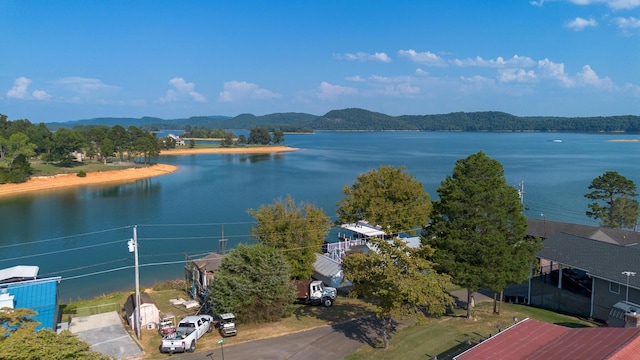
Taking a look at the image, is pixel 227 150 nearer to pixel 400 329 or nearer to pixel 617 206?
pixel 617 206

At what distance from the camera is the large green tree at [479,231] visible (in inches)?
722

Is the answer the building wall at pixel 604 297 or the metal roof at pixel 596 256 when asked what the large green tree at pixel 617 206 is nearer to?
the metal roof at pixel 596 256

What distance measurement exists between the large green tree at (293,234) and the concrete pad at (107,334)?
832cm

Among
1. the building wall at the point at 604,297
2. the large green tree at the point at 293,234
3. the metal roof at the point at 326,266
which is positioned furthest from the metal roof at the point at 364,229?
the building wall at the point at 604,297

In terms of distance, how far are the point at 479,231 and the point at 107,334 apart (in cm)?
1579

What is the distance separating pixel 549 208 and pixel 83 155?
314 feet

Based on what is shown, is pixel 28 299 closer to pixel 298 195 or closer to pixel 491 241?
pixel 491 241

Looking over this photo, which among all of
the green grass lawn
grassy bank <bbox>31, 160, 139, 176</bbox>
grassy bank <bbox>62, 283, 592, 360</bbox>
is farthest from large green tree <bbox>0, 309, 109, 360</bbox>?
grassy bank <bbox>31, 160, 139, 176</bbox>

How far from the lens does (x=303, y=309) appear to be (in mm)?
21453

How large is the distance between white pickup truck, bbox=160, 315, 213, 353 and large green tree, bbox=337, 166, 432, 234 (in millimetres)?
16531

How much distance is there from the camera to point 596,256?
20.6m

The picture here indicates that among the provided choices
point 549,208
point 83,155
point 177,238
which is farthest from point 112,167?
point 549,208

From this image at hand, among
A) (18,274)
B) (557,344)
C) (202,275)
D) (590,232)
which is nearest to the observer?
(557,344)

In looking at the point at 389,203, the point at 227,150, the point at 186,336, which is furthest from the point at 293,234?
the point at 227,150
